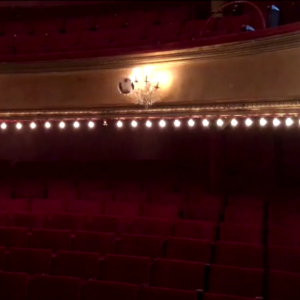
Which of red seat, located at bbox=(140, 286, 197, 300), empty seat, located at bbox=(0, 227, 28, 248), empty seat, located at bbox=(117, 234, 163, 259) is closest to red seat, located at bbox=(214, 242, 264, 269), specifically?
empty seat, located at bbox=(117, 234, 163, 259)

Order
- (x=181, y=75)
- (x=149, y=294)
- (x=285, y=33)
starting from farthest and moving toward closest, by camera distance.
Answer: (x=181, y=75) → (x=285, y=33) → (x=149, y=294)

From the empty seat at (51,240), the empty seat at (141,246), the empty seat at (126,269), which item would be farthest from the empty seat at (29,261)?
the empty seat at (141,246)

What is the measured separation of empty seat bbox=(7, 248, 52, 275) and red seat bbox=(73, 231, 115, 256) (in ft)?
1.06

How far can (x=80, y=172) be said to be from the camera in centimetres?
540

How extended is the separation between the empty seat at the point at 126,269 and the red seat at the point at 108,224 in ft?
2.25

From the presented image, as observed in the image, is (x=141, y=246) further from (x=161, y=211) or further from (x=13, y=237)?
(x=13, y=237)

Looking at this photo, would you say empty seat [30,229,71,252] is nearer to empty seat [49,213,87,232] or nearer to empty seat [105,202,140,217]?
empty seat [49,213,87,232]

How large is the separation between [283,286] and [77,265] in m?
1.21

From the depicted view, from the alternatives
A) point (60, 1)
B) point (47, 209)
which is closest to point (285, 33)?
point (47, 209)

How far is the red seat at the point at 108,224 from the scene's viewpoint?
3475 mm

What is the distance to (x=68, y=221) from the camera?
11.8 ft

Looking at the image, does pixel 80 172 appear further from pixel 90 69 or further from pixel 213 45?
pixel 213 45

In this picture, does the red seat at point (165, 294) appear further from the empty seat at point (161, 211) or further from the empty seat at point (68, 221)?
the empty seat at point (161, 211)

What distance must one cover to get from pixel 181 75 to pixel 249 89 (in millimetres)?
578
